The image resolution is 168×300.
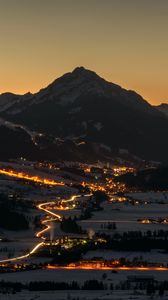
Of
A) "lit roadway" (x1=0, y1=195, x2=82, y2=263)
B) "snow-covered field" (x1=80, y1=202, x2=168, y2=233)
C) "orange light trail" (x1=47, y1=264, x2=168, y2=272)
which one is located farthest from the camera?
"snow-covered field" (x1=80, y1=202, x2=168, y2=233)

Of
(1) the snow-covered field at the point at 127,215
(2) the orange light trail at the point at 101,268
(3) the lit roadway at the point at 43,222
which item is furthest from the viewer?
(1) the snow-covered field at the point at 127,215

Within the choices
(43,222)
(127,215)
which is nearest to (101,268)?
(43,222)

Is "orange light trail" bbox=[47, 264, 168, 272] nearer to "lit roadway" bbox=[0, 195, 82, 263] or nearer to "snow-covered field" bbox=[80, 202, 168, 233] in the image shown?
"lit roadway" bbox=[0, 195, 82, 263]

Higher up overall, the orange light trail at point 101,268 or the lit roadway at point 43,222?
the lit roadway at point 43,222

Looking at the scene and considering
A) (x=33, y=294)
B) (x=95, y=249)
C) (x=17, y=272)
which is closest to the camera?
(x=33, y=294)

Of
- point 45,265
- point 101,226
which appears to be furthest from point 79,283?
point 101,226

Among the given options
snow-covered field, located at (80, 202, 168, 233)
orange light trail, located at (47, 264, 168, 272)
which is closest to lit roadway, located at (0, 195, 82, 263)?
snow-covered field, located at (80, 202, 168, 233)

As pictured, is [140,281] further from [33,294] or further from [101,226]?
[101,226]

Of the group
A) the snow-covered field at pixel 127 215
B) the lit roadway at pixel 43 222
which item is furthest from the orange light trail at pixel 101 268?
the snow-covered field at pixel 127 215

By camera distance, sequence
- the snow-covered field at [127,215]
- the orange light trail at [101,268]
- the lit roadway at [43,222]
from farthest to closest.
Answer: the snow-covered field at [127,215] < the lit roadway at [43,222] < the orange light trail at [101,268]

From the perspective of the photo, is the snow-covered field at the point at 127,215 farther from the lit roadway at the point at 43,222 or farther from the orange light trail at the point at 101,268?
the orange light trail at the point at 101,268

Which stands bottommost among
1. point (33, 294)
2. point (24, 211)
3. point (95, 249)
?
point (33, 294)
